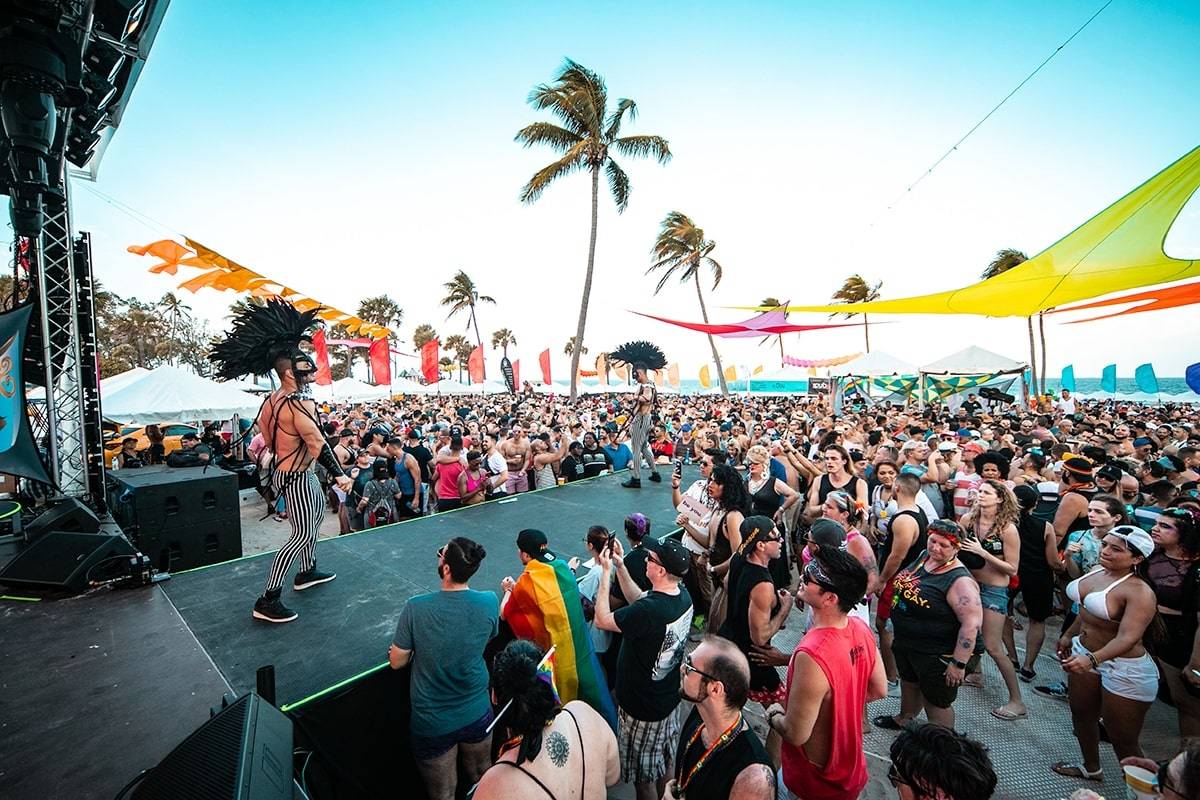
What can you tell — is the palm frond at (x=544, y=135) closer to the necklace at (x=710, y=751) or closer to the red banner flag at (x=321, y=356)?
the red banner flag at (x=321, y=356)

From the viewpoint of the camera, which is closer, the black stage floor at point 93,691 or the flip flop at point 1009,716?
the black stage floor at point 93,691

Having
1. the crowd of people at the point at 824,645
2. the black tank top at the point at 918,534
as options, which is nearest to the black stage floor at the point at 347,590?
the crowd of people at the point at 824,645

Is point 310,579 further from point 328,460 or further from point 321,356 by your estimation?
point 321,356

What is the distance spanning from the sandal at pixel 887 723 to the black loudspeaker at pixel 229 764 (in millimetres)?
3864

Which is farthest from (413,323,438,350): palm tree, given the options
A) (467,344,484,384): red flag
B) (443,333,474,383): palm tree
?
(467,344,484,384): red flag

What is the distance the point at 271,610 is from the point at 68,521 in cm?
253

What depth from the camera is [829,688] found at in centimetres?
194

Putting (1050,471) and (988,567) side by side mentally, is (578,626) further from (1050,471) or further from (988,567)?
(1050,471)

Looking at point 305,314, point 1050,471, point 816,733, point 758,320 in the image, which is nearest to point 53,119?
point 305,314

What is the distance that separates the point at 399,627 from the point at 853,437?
29.3ft

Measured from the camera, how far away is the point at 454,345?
77.2 metres

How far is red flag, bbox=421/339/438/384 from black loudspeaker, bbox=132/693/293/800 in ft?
73.7

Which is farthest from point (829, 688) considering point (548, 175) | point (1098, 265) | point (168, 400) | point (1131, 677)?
point (548, 175)

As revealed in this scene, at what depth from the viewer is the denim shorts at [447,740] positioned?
2.46m
